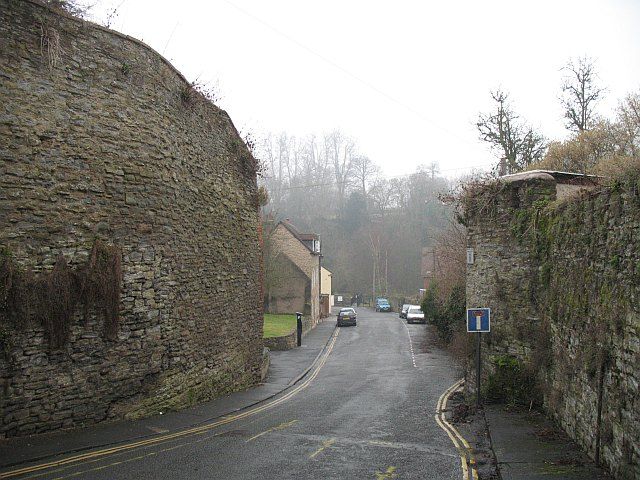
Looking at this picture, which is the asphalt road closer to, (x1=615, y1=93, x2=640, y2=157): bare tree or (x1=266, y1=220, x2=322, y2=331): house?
(x1=615, y1=93, x2=640, y2=157): bare tree

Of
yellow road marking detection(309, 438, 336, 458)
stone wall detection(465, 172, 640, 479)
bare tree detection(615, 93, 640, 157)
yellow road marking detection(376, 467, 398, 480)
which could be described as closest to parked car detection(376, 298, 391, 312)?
bare tree detection(615, 93, 640, 157)

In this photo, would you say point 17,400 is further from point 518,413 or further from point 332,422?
point 518,413

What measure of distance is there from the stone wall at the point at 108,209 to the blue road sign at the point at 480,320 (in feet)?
21.4

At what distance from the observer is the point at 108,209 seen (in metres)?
10.7

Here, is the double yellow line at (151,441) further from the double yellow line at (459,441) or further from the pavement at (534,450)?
the pavement at (534,450)

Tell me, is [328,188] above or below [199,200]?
above

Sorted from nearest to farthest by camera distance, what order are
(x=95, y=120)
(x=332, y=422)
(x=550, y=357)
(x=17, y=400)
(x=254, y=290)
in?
1. (x=17, y=400)
2. (x=95, y=120)
3. (x=550, y=357)
4. (x=332, y=422)
5. (x=254, y=290)

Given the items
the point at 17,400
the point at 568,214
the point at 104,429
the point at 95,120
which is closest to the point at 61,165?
the point at 95,120

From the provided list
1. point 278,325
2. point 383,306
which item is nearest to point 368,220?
point 383,306

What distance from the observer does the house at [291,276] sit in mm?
41688

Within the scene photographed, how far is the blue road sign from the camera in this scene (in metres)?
13.2

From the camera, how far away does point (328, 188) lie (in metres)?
73.9

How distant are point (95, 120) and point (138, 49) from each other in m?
1.98

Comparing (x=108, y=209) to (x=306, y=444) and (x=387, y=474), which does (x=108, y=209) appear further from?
(x=387, y=474)
